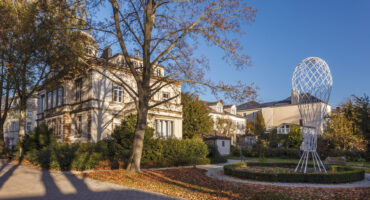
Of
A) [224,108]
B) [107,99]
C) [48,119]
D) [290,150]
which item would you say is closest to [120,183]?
[107,99]

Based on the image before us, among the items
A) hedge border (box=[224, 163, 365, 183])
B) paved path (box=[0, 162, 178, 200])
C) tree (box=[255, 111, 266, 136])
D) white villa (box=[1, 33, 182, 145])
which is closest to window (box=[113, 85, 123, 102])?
white villa (box=[1, 33, 182, 145])

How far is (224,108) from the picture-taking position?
62250 millimetres

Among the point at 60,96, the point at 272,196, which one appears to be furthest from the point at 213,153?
the point at 272,196

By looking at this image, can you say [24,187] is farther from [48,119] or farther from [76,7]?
[48,119]

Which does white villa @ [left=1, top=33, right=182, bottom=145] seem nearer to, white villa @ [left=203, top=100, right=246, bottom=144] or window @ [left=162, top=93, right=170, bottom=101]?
window @ [left=162, top=93, right=170, bottom=101]

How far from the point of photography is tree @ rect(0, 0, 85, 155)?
13383mm

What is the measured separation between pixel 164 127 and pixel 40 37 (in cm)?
1670

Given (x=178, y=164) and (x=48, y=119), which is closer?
(x=178, y=164)

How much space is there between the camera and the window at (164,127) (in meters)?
27.8

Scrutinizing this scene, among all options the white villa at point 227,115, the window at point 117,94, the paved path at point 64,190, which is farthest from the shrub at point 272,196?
the white villa at point 227,115

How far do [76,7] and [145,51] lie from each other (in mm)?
3917

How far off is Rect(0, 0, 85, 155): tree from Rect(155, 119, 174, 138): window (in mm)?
10911

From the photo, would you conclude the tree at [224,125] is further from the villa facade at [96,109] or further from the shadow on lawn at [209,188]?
the shadow on lawn at [209,188]

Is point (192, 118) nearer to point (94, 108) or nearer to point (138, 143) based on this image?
point (94, 108)
